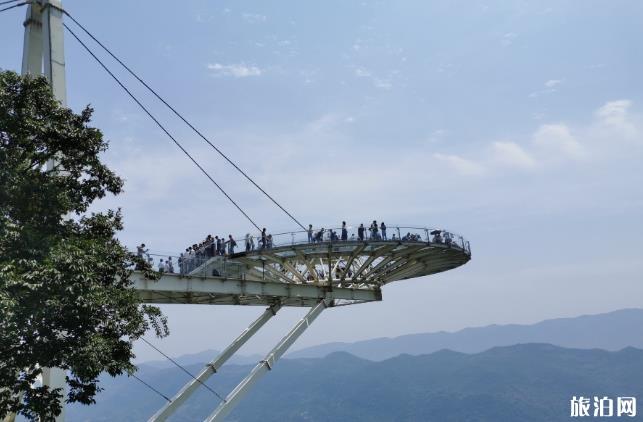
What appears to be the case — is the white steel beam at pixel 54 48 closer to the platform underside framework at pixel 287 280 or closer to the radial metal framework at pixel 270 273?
the radial metal framework at pixel 270 273

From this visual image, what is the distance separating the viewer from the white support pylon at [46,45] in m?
28.3

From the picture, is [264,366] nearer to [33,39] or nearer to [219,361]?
[219,361]

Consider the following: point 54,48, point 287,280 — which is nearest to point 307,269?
point 287,280

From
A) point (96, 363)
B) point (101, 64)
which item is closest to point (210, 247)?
point (101, 64)

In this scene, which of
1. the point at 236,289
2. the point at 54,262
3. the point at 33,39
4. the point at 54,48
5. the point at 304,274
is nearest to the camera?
the point at 54,262

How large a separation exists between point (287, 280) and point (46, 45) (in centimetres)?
2010

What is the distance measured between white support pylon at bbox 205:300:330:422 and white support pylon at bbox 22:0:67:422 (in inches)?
741

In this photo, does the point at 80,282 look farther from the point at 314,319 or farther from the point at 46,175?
the point at 314,319

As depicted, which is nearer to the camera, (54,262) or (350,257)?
(54,262)

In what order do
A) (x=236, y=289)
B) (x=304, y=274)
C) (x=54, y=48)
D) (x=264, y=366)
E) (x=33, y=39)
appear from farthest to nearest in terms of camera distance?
(x=304, y=274), (x=264, y=366), (x=236, y=289), (x=33, y=39), (x=54, y=48)

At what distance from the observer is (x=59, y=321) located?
1864cm

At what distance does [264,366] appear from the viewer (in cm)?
3791

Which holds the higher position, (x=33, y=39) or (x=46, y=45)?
(x=33, y=39)

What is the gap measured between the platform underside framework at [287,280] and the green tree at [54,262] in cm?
984
